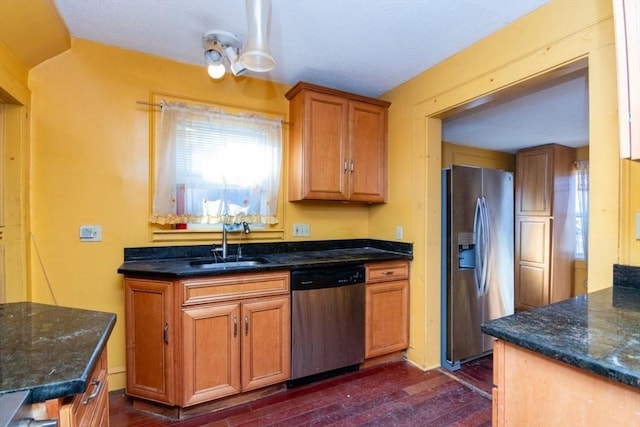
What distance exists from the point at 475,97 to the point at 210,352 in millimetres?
2386

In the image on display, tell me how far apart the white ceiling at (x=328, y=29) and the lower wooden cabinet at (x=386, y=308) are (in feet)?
5.16

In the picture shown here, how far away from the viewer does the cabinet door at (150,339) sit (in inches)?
72.4

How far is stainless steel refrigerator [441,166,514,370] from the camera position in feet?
8.29

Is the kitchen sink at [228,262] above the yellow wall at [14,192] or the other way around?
the other way around

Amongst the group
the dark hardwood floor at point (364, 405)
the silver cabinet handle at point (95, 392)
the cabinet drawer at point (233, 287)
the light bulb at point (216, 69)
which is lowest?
the dark hardwood floor at point (364, 405)

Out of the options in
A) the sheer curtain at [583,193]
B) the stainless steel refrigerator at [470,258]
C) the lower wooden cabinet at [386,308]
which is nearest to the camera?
the lower wooden cabinet at [386,308]

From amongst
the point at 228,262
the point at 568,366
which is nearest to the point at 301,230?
the point at 228,262

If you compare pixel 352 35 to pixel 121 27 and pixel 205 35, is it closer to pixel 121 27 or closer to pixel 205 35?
pixel 205 35

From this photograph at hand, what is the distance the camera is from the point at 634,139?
3.23 ft

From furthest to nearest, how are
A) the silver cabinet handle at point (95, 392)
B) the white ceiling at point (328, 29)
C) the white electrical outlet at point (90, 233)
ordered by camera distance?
the white electrical outlet at point (90, 233), the white ceiling at point (328, 29), the silver cabinet handle at point (95, 392)

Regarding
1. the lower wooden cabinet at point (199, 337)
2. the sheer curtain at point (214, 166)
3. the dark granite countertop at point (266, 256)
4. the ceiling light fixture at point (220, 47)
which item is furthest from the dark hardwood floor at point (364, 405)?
the ceiling light fixture at point (220, 47)

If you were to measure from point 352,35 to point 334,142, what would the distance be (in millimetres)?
831

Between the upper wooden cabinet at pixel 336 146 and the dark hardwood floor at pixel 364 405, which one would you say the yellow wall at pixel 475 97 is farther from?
the dark hardwood floor at pixel 364 405

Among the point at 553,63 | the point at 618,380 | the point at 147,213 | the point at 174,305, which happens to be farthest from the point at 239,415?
the point at 553,63
